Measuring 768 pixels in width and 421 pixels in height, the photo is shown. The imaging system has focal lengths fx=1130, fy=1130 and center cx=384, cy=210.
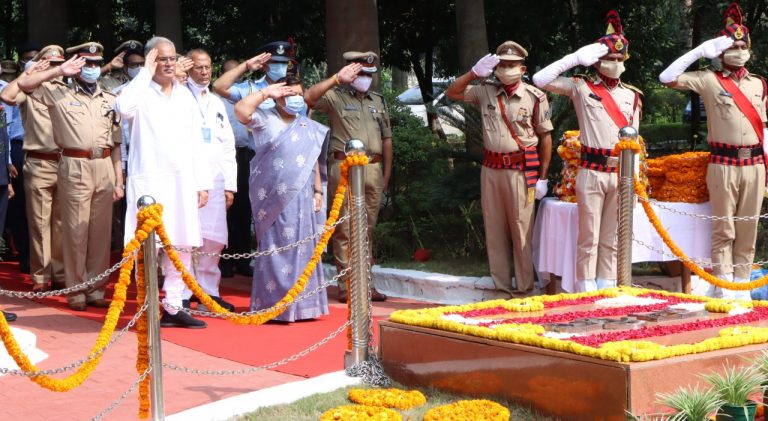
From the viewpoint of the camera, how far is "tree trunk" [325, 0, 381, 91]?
11.8m

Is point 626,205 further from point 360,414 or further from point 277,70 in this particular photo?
point 360,414

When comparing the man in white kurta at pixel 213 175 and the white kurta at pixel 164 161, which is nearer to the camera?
the white kurta at pixel 164 161

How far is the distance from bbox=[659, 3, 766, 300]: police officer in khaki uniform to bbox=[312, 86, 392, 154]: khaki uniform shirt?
2.50 meters

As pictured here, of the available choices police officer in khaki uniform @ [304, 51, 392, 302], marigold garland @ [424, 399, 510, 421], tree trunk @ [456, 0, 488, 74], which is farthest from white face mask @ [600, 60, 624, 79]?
marigold garland @ [424, 399, 510, 421]

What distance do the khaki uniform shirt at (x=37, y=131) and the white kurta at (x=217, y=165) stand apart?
5.98 feet

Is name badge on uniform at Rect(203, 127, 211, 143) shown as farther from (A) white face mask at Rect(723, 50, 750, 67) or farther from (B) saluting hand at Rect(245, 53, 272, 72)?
(A) white face mask at Rect(723, 50, 750, 67)

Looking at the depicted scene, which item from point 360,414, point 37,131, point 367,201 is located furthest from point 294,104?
point 360,414

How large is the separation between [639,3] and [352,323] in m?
11.2

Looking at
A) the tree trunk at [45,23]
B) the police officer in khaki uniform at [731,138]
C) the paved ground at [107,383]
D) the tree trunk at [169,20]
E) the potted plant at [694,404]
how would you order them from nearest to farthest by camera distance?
the potted plant at [694,404]
the paved ground at [107,383]
the police officer in khaki uniform at [731,138]
the tree trunk at [169,20]
the tree trunk at [45,23]

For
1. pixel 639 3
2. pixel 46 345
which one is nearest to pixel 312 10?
pixel 639 3

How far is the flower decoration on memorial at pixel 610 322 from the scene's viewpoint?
5711mm

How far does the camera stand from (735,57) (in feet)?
31.9

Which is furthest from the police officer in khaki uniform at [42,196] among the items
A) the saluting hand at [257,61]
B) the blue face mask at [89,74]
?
the saluting hand at [257,61]

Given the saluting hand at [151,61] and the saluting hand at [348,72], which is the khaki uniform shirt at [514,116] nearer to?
the saluting hand at [348,72]
